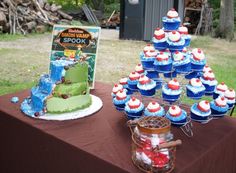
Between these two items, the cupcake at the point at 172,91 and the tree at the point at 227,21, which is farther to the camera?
the tree at the point at 227,21

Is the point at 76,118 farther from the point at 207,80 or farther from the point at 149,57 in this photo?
the point at 207,80

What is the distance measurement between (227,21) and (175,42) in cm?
940

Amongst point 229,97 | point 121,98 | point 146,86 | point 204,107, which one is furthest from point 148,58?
point 229,97

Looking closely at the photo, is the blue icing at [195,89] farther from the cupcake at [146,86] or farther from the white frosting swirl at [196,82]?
the cupcake at [146,86]

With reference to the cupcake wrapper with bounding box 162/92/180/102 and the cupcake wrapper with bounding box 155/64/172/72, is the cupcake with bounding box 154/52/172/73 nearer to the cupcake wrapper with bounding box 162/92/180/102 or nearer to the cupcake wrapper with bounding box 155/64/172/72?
the cupcake wrapper with bounding box 155/64/172/72

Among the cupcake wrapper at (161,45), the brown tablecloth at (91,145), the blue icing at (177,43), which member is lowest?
the brown tablecloth at (91,145)

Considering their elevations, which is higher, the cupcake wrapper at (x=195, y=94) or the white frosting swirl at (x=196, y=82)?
the white frosting swirl at (x=196, y=82)

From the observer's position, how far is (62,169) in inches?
61.7

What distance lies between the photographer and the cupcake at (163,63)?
1574mm

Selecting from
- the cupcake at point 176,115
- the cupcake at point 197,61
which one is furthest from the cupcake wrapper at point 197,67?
the cupcake at point 176,115

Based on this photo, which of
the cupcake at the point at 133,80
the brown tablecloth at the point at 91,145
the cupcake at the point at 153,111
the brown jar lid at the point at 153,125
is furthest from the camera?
the cupcake at the point at 133,80

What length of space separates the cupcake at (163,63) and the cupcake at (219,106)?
10.7 inches

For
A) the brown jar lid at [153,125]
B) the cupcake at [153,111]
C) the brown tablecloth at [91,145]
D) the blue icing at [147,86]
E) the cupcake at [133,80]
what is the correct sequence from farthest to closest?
1. the cupcake at [133,80]
2. the blue icing at [147,86]
3. the cupcake at [153,111]
4. the brown tablecloth at [91,145]
5. the brown jar lid at [153,125]

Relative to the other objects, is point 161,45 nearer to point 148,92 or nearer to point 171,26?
point 171,26
